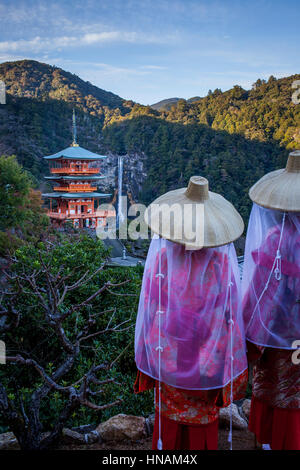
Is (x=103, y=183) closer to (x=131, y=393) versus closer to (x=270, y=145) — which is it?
(x=270, y=145)

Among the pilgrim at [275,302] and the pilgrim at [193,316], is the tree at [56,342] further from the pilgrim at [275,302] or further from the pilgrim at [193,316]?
the pilgrim at [275,302]

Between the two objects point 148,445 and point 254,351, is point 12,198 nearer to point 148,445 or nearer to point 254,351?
point 148,445

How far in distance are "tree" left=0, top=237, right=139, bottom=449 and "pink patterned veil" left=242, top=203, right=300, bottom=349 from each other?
88 cm

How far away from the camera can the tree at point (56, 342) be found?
199cm

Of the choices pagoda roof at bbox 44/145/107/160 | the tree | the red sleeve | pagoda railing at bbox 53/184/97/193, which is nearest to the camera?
the red sleeve

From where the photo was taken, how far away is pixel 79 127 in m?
34.8

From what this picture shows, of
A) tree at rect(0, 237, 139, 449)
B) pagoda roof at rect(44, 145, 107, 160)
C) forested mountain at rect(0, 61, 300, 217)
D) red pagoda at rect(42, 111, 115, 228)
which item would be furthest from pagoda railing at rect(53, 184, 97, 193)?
tree at rect(0, 237, 139, 449)

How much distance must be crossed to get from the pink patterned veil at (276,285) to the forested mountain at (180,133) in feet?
79.6

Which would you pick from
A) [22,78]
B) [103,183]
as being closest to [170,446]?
[103,183]

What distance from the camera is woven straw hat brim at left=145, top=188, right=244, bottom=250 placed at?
4.80 feet

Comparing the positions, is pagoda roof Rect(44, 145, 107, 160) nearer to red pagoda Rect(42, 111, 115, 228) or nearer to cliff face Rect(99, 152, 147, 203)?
red pagoda Rect(42, 111, 115, 228)

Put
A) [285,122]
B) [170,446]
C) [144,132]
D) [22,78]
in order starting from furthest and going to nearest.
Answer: [22,78]
[144,132]
[285,122]
[170,446]

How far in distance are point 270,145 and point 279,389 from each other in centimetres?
3238

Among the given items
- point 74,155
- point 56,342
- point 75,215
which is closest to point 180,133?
point 74,155
